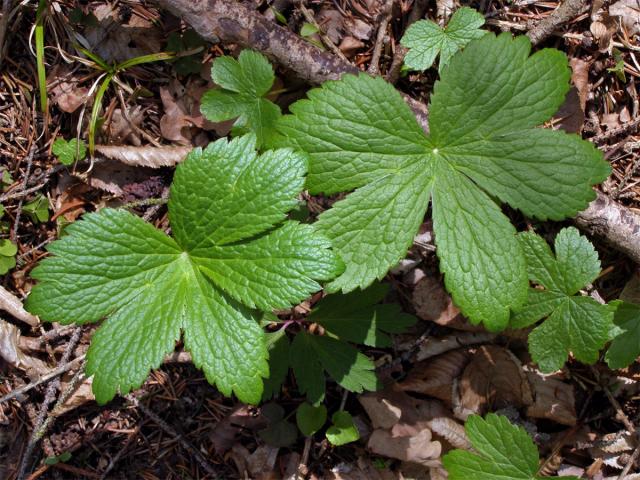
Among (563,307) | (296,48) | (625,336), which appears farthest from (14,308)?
(625,336)

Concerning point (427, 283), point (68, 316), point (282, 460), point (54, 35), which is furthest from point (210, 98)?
point (282, 460)

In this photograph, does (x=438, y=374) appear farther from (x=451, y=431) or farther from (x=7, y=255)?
(x=7, y=255)

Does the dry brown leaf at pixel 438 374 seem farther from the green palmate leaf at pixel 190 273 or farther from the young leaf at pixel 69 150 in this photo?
the young leaf at pixel 69 150

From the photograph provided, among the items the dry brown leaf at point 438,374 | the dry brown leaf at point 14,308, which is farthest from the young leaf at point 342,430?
the dry brown leaf at point 14,308

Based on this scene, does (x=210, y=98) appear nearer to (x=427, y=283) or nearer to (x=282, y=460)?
(x=427, y=283)

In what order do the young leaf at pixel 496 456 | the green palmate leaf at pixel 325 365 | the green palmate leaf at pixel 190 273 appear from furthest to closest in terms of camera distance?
1. the green palmate leaf at pixel 325 365
2. the young leaf at pixel 496 456
3. the green palmate leaf at pixel 190 273

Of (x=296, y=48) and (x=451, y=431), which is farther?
(x=451, y=431)

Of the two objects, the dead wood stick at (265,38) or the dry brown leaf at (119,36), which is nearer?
the dead wood stick at (265,38)

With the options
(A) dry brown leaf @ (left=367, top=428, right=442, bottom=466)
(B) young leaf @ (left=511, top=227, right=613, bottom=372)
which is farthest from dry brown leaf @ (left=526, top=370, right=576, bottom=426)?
(A) dry brown leaf @ (left=367, top=428, right=442, bottom=466)
